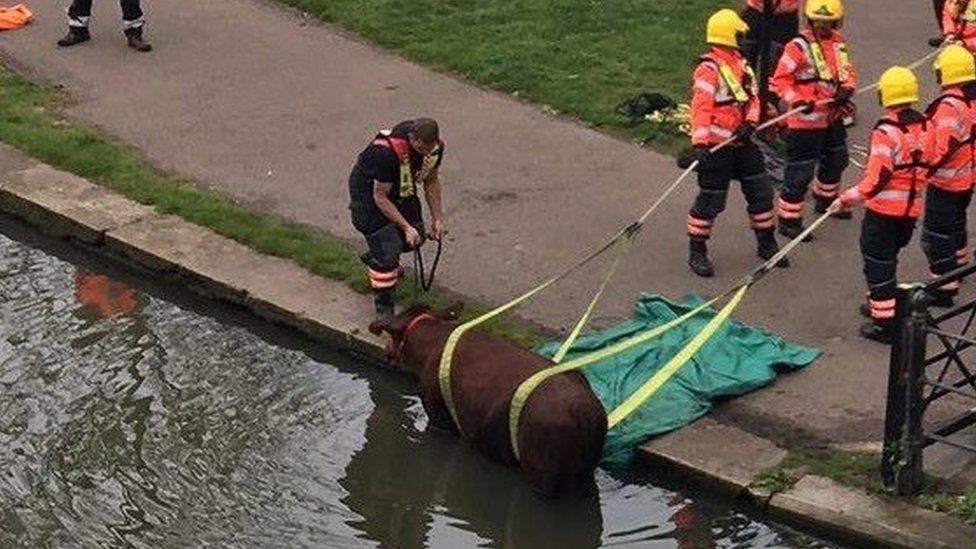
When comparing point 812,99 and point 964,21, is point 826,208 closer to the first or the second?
point 812,99

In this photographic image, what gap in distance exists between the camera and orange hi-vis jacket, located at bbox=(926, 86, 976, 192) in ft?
39.5

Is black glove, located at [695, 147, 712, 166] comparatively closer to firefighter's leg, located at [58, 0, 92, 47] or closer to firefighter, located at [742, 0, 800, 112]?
firefighter, located at [742, 0, 800, 112]

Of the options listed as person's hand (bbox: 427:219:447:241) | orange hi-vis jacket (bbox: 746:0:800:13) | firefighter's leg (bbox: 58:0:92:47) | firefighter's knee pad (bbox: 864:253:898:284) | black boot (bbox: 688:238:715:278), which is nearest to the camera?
firefighter's knee pad (bbox: 864:253:898:284)

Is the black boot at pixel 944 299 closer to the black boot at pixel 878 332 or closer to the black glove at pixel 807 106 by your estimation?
the black boot at pixel 878 332

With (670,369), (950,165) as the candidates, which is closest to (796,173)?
(950,165)

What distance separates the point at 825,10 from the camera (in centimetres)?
1354

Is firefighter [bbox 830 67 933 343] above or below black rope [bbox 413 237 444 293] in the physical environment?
above

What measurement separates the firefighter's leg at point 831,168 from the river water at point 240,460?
12.3ft

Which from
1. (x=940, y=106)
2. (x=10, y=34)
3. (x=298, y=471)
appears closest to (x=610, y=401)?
(x=298, y=471)

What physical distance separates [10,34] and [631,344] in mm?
9103

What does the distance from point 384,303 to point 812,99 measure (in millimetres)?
3411

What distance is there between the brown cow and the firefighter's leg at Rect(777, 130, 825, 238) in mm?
3324

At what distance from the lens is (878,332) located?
12.2 meters

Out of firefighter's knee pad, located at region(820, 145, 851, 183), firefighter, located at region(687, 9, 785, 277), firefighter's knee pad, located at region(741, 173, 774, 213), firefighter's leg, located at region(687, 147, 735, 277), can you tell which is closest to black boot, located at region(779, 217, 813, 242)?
firefighter's knee pad, located at region(820, 145, 851, 183)
